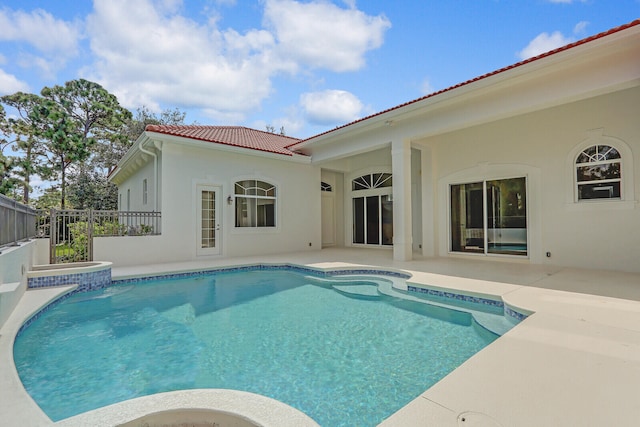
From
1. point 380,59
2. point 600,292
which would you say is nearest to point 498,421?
point 600,292

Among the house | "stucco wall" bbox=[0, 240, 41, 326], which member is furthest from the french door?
"stucco wall" bbox=[0, 240, 41, 326]

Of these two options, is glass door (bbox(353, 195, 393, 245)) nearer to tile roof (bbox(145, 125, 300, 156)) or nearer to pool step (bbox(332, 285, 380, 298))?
tile roof (bbox(145, 125, 300, 156))

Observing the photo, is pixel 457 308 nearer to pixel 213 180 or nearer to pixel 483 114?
pixel 483 114

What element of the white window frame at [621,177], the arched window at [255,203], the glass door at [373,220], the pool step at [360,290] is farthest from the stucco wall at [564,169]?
the arched window at [255,203]

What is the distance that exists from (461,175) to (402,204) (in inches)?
86.7

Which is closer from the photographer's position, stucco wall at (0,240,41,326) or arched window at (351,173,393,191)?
stucco wall at (0,240,41,326)

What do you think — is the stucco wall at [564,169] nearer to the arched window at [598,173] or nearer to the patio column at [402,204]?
the arched window at [598,173]

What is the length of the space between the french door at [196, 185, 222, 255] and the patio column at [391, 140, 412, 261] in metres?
5.55

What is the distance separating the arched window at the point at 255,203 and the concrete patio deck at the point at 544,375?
6245 millimetres

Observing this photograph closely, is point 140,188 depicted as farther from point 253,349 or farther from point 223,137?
point 253,349

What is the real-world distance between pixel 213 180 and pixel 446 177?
287 inches

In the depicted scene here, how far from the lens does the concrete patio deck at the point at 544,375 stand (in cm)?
180

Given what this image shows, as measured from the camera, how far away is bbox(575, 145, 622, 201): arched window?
22.4 feet

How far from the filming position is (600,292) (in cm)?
480
